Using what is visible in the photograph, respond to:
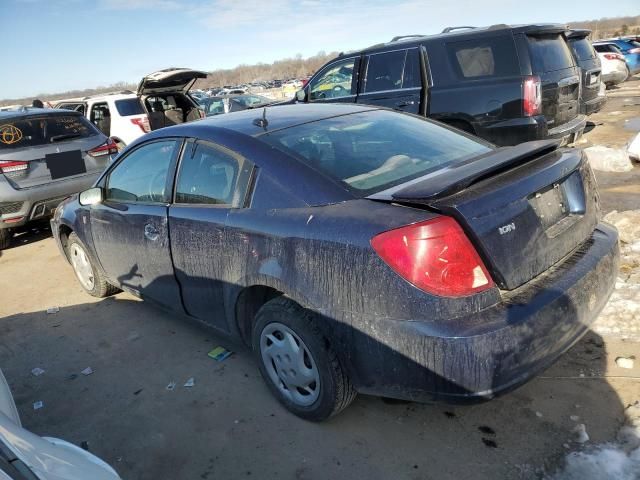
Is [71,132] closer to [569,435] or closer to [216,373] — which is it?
[216,373]

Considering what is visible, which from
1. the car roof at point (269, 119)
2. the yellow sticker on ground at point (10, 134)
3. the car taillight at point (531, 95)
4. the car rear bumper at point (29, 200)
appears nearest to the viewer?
the car roof at point (269, 119)

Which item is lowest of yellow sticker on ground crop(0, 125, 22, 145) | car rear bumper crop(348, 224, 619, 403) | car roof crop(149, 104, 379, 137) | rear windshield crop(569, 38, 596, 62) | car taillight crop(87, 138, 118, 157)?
car rear bumper crop(348, 224, 619, 403)

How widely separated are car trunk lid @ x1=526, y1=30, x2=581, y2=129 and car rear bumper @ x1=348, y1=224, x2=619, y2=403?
164 inches

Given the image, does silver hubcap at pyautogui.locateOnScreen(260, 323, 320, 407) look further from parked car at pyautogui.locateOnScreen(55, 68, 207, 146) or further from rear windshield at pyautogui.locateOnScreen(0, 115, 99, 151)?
parked car at pyautogui.locateOnScreen(55, 68, 207, 146)

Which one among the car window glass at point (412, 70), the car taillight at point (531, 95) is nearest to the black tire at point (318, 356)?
the car taillight at point (531, 95)

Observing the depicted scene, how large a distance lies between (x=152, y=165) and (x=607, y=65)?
17.5 meters

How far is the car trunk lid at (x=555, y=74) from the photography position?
589 cm

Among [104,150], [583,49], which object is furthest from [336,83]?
[583,49]

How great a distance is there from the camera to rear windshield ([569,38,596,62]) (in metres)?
8.66

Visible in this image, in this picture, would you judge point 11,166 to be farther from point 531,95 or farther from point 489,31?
point 531,95

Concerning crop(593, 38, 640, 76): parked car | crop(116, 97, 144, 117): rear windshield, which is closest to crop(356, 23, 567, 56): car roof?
crop(116, 97, 144, 117): rear windshield

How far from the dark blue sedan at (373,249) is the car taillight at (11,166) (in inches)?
140

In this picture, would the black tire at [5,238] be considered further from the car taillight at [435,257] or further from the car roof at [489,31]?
the car taillight at [435,257]

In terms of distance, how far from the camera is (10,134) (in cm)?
626
